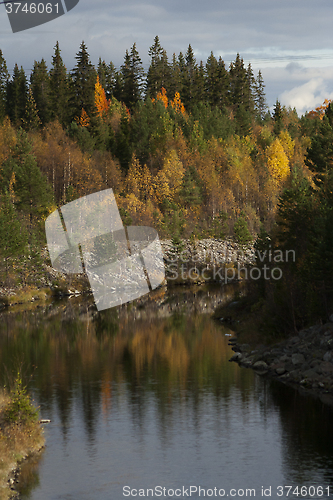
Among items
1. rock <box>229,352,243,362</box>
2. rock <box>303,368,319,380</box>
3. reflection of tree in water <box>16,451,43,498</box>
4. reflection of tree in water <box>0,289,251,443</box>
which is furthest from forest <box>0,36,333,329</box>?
reflection of tree in water <box>16,451,43,498</box>

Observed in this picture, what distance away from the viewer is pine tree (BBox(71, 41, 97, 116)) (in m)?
111

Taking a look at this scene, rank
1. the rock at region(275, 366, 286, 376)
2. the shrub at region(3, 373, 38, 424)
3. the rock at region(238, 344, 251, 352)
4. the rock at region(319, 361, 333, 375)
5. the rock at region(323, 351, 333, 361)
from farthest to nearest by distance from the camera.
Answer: the rock at region(238, 344, 251, 352) → the rock at region(275, 366, 286, 376) → the rock at region(323, 351, 333, 361) → the rock at region(319, 361, 333, 375) → the shrub at region(3, 373, 38, 424)

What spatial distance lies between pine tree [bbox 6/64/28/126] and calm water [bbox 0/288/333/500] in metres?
71.5

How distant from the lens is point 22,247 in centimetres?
6919

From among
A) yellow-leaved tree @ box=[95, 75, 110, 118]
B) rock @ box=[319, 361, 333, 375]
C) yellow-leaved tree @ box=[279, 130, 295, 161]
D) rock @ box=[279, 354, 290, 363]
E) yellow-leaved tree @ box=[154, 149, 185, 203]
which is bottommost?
rock @ box=[279, 354, 290, 363]

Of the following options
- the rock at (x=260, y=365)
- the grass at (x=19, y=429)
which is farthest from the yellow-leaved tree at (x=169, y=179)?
the grass at (x=19, y=429)

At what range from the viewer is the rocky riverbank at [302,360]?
1238 inches

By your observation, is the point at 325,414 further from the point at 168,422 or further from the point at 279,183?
the point at 279,183

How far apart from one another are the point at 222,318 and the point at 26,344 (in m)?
18.4

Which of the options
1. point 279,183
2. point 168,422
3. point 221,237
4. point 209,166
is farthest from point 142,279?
point 168,422

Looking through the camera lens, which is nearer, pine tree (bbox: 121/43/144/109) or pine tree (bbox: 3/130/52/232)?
pine tree (bbox: 3/130/52/232)

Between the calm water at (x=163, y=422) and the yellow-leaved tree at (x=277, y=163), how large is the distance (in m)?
67.0

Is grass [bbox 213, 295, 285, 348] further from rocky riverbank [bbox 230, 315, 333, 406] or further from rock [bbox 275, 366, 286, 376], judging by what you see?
rock [bbox 275, 366, 286, 376]

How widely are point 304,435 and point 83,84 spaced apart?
97804mm
